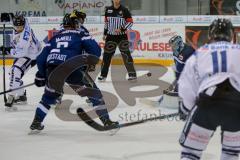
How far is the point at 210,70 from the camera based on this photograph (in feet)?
8.71

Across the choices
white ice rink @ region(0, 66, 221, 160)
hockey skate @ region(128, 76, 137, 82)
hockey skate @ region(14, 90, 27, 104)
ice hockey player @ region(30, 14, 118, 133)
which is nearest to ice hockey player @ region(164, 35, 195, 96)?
white ice rink @ region(0, 66, 221, 160)

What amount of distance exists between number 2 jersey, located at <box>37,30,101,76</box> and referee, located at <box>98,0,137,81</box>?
3337 mm

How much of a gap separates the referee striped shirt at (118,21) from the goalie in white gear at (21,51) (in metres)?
2.13

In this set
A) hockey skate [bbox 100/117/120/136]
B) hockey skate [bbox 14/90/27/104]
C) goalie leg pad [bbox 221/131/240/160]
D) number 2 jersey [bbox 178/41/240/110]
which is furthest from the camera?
hockey skate [bbox 14/90/27/104]

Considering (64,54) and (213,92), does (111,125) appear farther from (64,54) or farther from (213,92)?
(213,92)

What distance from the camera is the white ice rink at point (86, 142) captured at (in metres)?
4.07

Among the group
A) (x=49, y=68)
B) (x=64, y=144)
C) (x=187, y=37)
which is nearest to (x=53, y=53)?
(x=49, y=68)

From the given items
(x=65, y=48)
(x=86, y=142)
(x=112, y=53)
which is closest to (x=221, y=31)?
(x=86, y=142)

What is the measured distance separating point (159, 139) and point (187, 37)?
532cm

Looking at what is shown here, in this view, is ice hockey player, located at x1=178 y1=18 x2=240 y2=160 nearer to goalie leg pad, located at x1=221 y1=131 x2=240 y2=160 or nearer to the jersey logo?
goalie leg pad, located at x1=221 y1=131 x2=240 y2=160

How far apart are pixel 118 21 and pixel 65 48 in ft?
11.6

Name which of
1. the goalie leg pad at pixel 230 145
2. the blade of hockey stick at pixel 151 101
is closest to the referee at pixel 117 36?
the blade of hockey stick at pixel 151 101

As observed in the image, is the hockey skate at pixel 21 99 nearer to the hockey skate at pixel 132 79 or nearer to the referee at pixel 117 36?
the referee at pixel 117 36

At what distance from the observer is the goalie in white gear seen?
19.9ft
